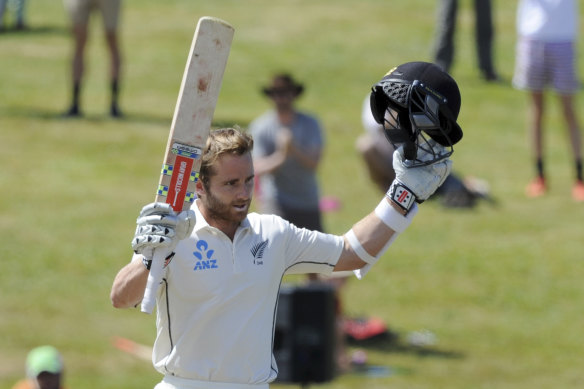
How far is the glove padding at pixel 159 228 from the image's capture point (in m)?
4.25

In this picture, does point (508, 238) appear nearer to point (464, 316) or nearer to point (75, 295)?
point (464, 316)

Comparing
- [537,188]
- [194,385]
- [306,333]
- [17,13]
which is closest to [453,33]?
[537,188]

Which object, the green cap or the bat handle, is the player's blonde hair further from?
the green cap

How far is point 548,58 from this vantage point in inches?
473

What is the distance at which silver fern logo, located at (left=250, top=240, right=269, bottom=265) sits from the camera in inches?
183

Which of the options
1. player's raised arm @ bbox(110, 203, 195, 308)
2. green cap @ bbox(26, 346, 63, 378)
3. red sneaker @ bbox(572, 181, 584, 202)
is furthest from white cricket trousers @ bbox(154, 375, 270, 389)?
red sneaker @ bbox(572, 181, 584, 202)

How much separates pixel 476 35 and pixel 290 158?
8.62 metres

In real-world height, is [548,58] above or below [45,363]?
above

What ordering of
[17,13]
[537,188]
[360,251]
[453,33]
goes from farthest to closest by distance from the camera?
[17,13] < [453,33] < [537,188] < [360,251]

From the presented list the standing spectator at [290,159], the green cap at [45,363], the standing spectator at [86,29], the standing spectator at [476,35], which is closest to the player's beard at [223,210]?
the green cap at [45,363]

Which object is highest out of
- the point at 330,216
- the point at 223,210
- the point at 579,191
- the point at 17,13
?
the point at 223,210

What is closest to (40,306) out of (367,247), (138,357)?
(138,357)

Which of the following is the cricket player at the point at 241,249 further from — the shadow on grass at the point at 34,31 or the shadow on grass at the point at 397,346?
the shadow on grass at the point at 34,31

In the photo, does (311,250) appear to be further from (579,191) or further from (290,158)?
(579,191)
